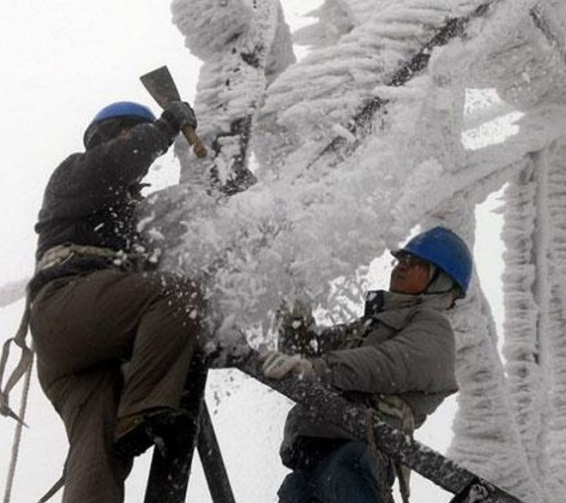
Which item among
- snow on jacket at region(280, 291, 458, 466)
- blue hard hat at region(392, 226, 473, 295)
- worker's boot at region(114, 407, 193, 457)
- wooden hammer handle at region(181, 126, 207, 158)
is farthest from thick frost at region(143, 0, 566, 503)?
worker's boot at region(114, 407, 193, 457)

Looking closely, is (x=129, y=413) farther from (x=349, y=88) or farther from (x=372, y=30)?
(x=372, y=30)

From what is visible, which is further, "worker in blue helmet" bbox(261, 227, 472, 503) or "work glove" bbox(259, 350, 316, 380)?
"worker in blue helmet" bbox(261, 227, 472, 503)

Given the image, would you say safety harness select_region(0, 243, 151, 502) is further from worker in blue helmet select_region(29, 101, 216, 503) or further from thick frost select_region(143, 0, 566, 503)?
thick frost select_region(143, 0, 566, 503)

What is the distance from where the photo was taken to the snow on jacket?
429 cm

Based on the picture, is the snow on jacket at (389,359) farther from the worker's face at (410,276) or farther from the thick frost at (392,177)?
the thick frost at (392,177)

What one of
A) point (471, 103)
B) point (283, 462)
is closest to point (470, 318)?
point (471, 103)

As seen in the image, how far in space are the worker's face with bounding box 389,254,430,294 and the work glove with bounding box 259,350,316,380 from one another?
99cm

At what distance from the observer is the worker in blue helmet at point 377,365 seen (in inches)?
169

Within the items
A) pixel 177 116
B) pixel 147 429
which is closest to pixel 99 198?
pixel 177 116

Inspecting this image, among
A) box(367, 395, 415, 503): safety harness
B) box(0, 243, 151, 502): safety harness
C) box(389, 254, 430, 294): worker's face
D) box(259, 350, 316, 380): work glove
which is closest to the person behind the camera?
box(259, 350, 316, 380): work glove

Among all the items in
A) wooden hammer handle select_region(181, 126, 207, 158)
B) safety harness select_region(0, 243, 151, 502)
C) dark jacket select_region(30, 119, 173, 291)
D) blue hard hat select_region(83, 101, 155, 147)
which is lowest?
safety harness select_region(0, 243, 151, 502)

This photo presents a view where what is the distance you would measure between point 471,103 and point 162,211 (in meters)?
2.73

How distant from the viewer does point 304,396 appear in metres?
4.11

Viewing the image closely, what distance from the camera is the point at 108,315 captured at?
158 inches
